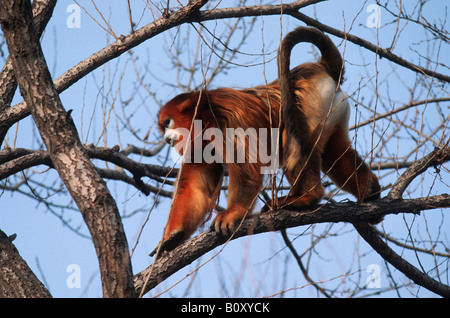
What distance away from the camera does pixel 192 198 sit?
199 inches

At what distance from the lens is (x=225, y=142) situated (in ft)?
15.2

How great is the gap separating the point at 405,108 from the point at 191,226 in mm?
3543

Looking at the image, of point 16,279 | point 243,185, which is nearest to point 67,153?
point 16,279

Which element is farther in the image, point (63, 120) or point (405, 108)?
point (405, 108)

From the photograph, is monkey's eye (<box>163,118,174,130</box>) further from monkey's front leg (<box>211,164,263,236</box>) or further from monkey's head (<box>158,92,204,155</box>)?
monkey's front leg (<box>211,164,263,236</box>)

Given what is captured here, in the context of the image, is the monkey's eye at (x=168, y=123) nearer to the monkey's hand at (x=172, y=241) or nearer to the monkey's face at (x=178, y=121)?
the monkey's face at (x=178, y=121)

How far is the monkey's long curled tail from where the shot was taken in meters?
4.32

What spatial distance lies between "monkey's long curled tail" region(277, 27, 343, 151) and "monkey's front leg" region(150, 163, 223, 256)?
1.15 meters

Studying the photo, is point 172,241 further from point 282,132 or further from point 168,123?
point 282,132

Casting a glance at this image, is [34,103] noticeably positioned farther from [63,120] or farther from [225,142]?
[225,142]

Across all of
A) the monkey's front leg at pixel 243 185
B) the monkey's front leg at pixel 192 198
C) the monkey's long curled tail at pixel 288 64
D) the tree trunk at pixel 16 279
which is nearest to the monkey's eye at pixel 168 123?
the monkey's front leg at pixel 192 198

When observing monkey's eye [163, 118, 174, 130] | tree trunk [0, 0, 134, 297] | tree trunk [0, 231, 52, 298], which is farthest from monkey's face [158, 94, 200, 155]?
tree trunk [0, 0, 134, 297]

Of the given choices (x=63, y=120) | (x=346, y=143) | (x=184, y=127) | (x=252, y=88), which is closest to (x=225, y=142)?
(x=184, y=127)

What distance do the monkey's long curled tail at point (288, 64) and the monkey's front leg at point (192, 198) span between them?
1.15 meters
